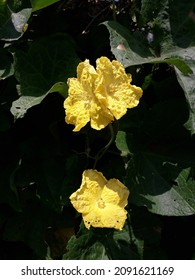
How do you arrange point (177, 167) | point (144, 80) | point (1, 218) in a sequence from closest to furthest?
point (177, 167), point (144, 80), point (1, 218)

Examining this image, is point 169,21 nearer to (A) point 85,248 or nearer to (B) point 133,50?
(B) point 133,50

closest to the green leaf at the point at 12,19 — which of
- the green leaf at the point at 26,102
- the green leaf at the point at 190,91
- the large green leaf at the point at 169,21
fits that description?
the green leaf at the point at 26,102

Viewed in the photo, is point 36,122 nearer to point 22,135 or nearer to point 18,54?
point 22,135

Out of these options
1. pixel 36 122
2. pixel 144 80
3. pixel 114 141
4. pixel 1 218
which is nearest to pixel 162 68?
pixel 144 80

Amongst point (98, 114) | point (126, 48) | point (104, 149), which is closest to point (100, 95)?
point (98, 114)

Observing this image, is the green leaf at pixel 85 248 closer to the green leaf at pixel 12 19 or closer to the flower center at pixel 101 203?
the flower center at pixel 101 203

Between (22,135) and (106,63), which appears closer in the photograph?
(106,63)

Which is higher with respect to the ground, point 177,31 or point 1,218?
point 177,31
